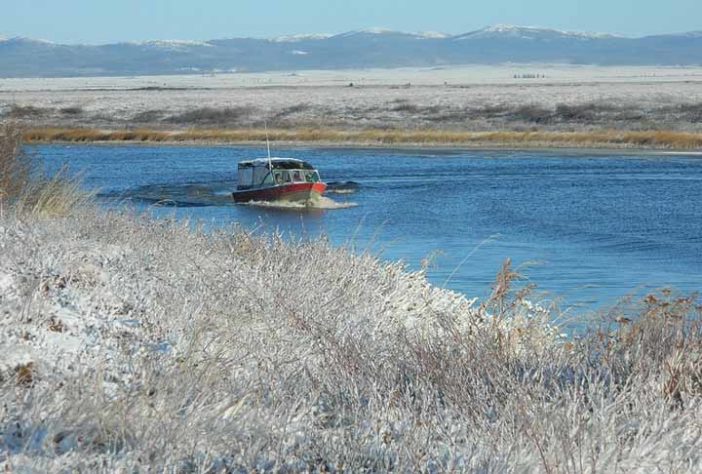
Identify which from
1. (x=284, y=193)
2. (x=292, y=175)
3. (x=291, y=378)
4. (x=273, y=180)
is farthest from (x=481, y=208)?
(x=291, y=378)

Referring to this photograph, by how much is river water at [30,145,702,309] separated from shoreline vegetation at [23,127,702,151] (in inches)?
160

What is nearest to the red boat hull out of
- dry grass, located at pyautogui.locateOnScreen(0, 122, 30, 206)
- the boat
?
the boat

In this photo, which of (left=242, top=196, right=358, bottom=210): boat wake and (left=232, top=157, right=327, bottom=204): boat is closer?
(left=242, top=196, right=358, bottom=210): boat wake

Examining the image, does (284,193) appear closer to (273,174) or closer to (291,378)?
(273,174)

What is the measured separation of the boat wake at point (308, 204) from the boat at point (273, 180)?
137 millimetres

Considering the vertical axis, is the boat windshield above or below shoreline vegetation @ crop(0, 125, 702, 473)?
below

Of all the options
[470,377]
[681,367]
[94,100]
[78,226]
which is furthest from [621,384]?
[94,100]

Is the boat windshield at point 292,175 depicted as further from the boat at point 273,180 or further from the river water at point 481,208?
the river water at point 481,208

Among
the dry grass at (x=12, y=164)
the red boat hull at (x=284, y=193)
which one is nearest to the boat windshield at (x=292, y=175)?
the red boat hull at (x=284, y=193)

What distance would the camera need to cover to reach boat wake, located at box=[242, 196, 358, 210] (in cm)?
3594

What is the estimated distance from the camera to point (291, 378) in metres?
7.09

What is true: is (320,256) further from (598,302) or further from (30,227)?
(598,302)

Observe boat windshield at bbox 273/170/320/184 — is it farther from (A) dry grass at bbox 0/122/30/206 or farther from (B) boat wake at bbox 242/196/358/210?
(A) dry grass at bbox 0/122/30/206

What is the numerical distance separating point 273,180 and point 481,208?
7.69m
